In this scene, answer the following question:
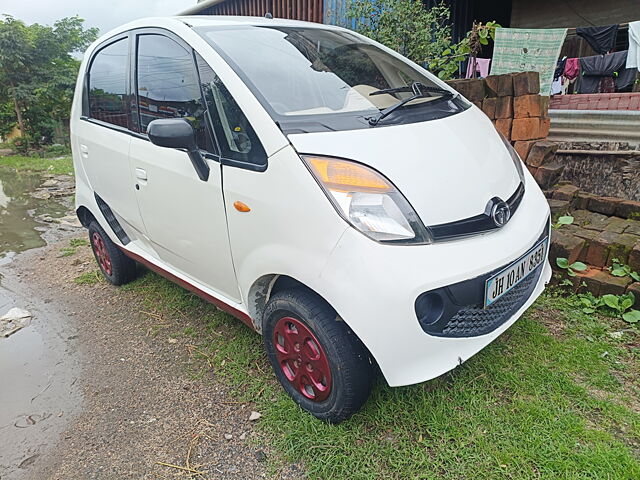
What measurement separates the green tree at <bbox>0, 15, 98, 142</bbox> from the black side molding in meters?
13.0

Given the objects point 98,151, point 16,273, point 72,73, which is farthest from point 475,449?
point 72,73

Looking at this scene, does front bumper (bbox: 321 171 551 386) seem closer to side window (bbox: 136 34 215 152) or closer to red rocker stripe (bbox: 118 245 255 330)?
red rocker stripe (bbox: 118 245 255 330)

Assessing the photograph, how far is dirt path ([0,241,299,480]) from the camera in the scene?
1.84m

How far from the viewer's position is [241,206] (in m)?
1.84

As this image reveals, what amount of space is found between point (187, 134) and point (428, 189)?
40.9 inches

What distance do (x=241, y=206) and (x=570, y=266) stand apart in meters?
2.13

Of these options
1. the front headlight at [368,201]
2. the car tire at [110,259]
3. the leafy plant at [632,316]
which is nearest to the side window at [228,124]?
the front headlight at [368,201]

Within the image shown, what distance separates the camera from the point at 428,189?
164cm

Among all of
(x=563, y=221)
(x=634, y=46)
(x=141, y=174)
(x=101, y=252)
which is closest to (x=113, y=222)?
(x=101, y=252)

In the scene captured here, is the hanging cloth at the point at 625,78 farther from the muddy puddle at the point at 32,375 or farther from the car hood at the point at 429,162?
the muddy puddle at the point at 32,375

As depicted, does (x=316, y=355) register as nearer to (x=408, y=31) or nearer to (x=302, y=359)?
(x=302, y=359)

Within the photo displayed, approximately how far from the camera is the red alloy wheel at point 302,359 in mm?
1815

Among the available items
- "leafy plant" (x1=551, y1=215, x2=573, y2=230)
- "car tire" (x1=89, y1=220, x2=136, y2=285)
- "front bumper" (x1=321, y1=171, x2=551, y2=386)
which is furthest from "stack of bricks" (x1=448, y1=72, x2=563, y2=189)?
"car tire" (x1=89, y1=220, x2=136, y2=285)

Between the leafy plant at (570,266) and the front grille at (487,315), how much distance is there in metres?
0.93
